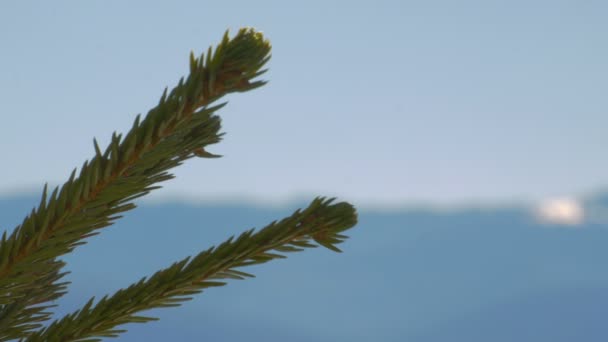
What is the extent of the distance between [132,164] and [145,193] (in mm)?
155

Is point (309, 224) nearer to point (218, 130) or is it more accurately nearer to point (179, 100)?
point (218, 130)

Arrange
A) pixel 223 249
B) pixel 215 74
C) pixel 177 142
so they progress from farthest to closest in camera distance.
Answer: pixel 223 249
pixel 177 142
pixel 215 74

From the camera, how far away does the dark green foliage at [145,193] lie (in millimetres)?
1952

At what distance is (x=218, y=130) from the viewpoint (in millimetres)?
2250

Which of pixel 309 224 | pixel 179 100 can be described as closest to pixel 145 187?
pixel 179 100

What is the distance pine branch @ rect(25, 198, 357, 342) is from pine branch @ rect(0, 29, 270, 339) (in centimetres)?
17

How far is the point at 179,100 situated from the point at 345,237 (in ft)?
2.11

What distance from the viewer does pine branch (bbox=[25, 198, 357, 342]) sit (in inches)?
85.4

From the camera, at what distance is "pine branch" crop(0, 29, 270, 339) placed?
6.36 feet

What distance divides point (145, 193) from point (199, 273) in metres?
0.26

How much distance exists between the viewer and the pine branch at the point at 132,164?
1939 millimetres

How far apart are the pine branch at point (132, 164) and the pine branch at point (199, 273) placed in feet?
0.57

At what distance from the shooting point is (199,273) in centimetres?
218

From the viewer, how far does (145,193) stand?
2164mm
